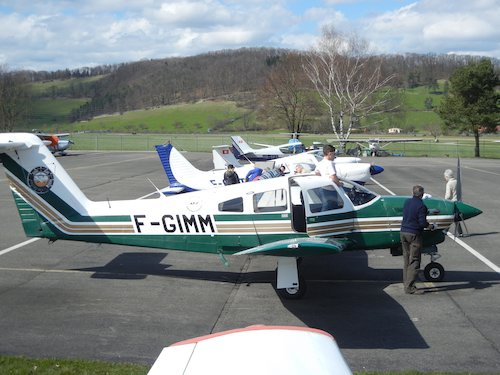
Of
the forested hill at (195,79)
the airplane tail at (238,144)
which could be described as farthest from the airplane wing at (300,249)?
the forested hill at (195,79)

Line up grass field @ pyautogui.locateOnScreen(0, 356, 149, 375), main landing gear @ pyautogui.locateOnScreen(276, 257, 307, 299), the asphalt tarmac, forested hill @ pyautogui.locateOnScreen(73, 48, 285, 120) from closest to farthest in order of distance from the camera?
grass field @ pyautogui.locateOnScreen(0, 356, 149, 375) → the asphalt tarmac → main landing gear @ pyautogui.locateOnScreen(276, 257, 307, 299) → forested hill @ pyautogui.locateOnScreen(73, 48, 285, 120)

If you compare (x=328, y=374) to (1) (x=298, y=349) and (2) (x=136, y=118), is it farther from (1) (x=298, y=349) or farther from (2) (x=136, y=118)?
(2) (x=136, y=118)

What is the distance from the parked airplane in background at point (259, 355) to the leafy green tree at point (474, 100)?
55.3 m

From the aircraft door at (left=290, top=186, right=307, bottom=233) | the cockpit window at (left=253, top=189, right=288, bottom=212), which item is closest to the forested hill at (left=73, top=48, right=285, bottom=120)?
the cockpit window at (left=253, top=189, right=288, bottom=212)

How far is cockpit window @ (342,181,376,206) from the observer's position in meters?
9.94

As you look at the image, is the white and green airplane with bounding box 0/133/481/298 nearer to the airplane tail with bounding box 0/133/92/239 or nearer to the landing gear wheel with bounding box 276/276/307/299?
the airplane tail with bounding box 0/133/92/239

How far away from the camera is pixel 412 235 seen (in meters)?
9.32

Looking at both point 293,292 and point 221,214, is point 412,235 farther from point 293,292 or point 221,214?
point 221,214

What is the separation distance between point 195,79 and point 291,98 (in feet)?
336

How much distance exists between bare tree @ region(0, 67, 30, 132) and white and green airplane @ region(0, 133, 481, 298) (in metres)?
71.3

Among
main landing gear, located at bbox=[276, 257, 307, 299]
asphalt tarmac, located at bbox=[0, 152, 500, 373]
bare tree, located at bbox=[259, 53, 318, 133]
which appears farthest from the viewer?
bare tree, located at bbox=[259, 53, 318, 133]

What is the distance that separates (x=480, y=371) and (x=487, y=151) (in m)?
64.2

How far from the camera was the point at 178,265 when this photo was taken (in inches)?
453

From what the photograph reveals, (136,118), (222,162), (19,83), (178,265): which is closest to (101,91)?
(136,118)
